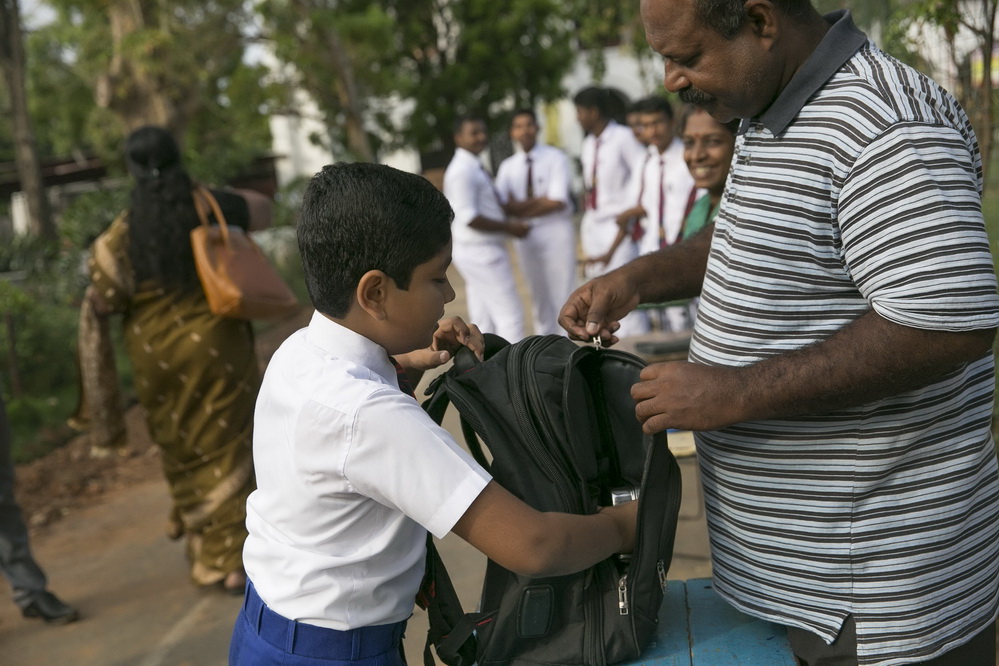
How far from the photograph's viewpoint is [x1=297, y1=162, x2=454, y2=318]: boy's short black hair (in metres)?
1.55

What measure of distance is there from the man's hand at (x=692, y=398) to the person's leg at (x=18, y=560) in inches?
129

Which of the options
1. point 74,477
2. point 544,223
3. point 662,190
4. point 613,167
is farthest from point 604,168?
point 74,477

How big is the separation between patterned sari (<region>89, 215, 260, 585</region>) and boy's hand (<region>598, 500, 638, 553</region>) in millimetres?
2907

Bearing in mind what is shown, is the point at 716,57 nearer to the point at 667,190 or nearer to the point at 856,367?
the point at 856,367

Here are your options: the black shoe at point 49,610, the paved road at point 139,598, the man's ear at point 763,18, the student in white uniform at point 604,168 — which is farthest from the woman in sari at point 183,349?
the student in white uniform at point 604,168

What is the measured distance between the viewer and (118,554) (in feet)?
16.5

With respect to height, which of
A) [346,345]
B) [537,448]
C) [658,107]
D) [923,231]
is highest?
[658,107]

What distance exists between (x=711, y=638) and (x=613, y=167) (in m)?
5.79

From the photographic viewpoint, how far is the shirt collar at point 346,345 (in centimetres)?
162

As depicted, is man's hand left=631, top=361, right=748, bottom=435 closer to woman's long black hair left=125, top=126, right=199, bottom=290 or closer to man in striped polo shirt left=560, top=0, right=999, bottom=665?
man in striped polo shirt left=560, top=0, right=999, bottom=665

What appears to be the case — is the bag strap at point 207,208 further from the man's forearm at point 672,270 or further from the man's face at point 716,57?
the man's face at point 716,57

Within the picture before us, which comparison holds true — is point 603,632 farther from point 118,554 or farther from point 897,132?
point 118,554

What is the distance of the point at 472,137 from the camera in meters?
6.93

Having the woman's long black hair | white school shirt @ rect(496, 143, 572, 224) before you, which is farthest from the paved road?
white school shirt @ rect(496, 143, 572, 224)
